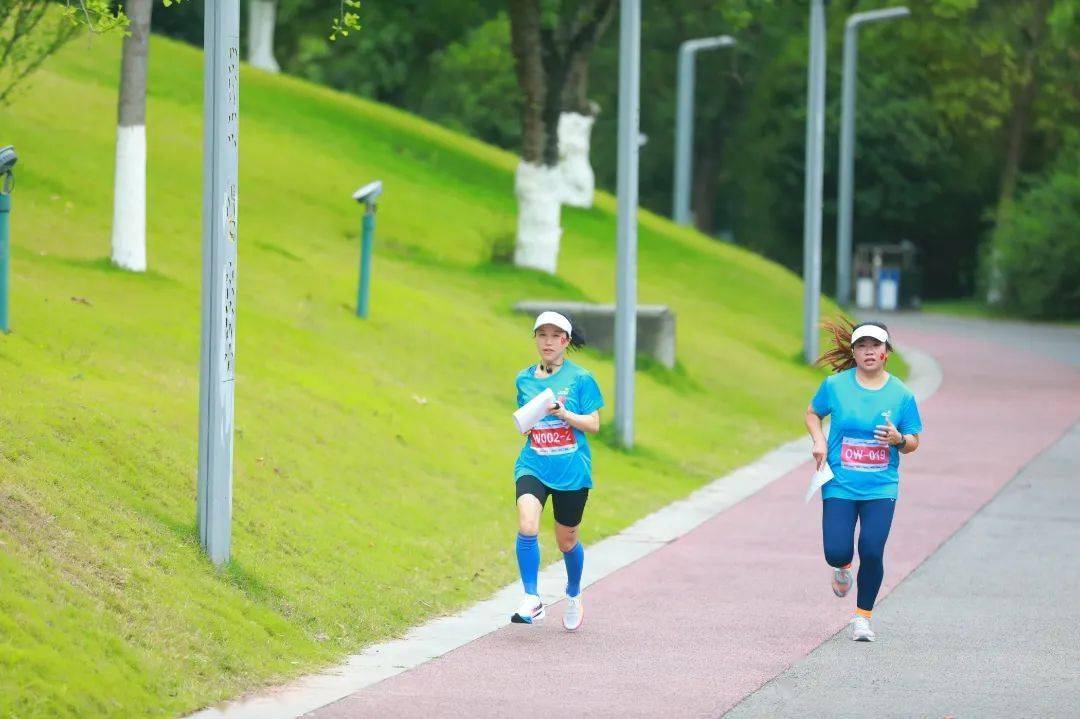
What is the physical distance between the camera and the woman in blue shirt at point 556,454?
1121 cm

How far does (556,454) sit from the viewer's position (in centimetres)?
1136

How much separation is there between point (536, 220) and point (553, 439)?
18685 mm

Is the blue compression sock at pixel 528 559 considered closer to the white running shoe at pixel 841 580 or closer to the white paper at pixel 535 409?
the white paper at pixel 535 409

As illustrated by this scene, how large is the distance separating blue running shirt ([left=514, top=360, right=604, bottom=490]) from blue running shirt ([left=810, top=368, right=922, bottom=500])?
1263mm

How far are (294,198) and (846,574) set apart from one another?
745 inches

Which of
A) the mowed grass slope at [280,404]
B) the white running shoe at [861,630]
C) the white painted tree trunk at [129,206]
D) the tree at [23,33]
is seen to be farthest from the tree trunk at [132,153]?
the white running shoe at [861,630]

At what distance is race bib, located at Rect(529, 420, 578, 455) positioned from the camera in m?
11.3

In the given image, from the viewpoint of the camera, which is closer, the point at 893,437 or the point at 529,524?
the point at 893,437

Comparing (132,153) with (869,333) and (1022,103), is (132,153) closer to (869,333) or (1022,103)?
Result: (869,333)

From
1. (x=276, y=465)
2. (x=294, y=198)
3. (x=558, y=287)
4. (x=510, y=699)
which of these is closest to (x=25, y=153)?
(x=294, y=198)

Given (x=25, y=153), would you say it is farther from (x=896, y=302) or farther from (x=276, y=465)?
(x=896, y=302)

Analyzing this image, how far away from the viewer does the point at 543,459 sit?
37.3 ft

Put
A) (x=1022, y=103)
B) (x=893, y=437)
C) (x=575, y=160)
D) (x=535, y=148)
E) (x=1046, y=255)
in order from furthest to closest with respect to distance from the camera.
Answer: (x=1022, y=103)
(x=1046, y=255)
(x=575, y=160)
(x=535, y=148)
(x=893, y=437)

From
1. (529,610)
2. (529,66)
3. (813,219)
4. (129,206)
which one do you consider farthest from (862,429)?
(813,219)
